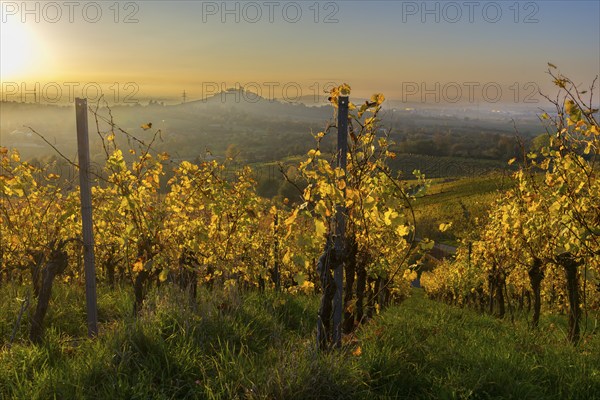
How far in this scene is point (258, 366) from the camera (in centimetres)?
388

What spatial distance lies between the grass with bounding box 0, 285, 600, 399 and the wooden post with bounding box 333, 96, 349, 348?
0.30 metres

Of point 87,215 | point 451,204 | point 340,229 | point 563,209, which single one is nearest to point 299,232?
point 340,229

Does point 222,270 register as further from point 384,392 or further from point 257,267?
point 384,392

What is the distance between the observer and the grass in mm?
3584

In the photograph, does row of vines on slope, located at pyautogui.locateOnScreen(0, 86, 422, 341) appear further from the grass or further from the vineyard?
the grass

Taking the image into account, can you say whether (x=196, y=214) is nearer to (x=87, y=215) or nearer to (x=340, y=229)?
(x=87, y=215)

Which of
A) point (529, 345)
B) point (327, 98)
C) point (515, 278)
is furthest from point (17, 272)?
point (515, 278)

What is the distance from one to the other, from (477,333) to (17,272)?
10447mm

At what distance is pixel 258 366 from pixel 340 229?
5.14 ft

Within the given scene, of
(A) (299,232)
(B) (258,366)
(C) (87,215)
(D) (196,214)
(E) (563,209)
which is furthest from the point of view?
(D) (196,214)

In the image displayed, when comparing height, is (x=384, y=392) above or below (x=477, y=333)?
above

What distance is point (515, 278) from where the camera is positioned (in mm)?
18766

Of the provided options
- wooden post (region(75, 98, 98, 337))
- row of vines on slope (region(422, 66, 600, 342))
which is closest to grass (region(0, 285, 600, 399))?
wooden post (region(75, 98, 98, 337))

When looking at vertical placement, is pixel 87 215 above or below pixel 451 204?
above
